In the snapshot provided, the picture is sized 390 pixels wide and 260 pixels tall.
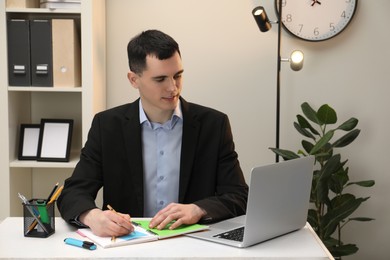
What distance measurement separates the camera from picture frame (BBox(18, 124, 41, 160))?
3.34 metres

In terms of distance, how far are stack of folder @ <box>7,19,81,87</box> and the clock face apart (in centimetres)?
125

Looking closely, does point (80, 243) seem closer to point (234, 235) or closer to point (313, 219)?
point (234, 235)

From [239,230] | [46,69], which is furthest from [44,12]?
[239,230]

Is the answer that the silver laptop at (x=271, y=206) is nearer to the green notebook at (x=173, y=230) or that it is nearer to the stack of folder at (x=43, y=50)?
the green notebook at (x=173, y=230)

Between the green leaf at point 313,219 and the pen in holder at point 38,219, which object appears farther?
the green leaf at point 313,219

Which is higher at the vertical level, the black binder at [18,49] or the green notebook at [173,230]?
the black binder at [18,49]

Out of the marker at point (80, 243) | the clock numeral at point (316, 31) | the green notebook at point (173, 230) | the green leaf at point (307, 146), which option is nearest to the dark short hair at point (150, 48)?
the green notebook at point (173, 230)

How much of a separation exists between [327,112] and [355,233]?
2.82 ft

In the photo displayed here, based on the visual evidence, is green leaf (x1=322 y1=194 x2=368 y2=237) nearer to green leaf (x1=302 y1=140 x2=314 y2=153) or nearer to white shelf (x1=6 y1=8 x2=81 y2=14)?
green leaf (x1=302 y1=140 x2=314 y2=153)

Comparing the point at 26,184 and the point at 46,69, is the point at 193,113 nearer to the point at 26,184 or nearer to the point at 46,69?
the point at 46,69

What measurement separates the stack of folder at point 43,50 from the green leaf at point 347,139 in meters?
1.47

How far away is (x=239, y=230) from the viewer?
73.5 inches

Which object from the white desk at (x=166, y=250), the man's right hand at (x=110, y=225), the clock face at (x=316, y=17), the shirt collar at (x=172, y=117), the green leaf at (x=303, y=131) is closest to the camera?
the white desk at (x=166, y=250)

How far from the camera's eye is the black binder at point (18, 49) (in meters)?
3.18
